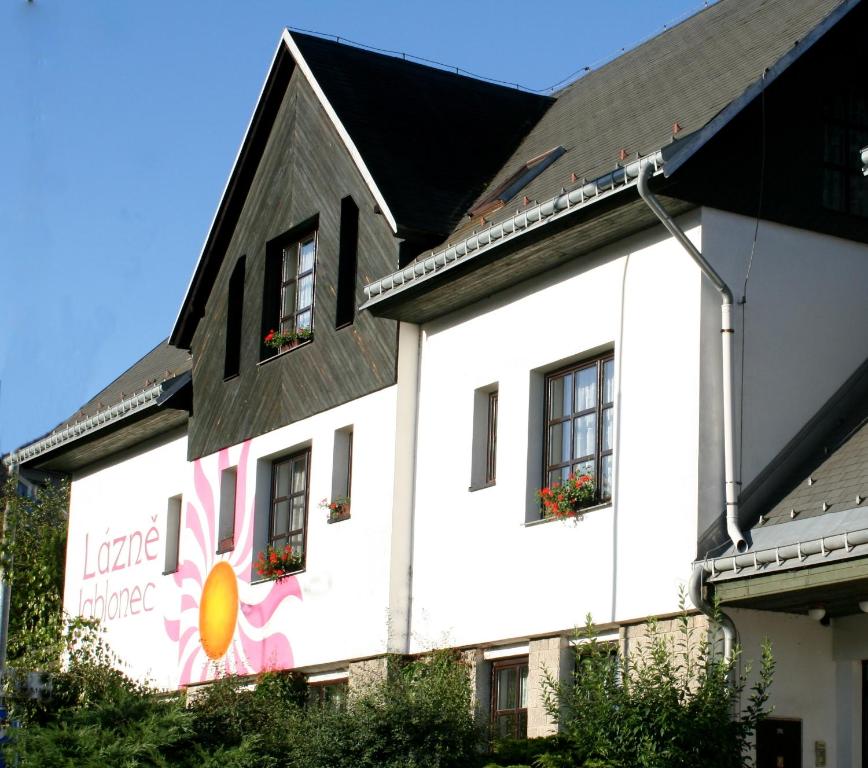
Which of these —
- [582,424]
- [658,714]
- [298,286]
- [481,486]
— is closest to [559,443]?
[582,424]

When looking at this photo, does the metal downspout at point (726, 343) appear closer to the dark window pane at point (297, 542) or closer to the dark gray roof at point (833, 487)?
the dark gray roof at point (833, 487)

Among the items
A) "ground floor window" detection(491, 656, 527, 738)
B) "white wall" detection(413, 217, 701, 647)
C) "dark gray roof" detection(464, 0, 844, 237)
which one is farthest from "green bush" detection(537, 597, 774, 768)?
"dark gray roof" detection(464, 0, 844, 237)

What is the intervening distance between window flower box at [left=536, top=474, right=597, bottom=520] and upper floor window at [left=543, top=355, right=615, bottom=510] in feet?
0.22

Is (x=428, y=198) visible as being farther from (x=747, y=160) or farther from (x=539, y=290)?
(x=747, y=160)

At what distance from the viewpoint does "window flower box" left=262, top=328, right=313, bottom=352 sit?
67.3ft

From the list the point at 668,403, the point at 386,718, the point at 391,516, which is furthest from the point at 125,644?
the point at 668,403

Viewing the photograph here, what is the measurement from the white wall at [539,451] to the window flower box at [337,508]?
1.36 meters

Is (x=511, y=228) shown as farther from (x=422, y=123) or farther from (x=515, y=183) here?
(x=422, y=123)

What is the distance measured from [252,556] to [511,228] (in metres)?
6.70

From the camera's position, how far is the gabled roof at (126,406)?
2330 cm

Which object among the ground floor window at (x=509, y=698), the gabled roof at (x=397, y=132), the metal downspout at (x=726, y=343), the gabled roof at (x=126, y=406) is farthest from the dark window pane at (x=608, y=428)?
the gabled roof at (x=126, y=406)

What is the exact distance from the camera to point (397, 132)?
20438 millimetres

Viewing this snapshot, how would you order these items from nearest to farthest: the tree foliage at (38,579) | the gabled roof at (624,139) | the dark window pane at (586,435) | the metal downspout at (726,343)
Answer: the metal downspout at (726,343)
the gabled roof at (624,139)
the dark window pane at (586,435)
the tree foliage at (38,579)

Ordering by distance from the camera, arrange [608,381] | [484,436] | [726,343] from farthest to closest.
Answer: [484,436]
[608,381]
[726,343]
